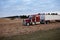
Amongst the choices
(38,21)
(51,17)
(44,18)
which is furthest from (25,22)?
(51,17)

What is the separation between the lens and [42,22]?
105 feet

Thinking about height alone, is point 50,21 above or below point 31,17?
below

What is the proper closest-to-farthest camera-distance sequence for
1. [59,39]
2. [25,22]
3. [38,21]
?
[59,39] < [25,22] < [38,21]

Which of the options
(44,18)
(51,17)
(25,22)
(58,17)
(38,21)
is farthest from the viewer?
(58,17)

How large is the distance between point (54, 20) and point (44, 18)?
18.8ft

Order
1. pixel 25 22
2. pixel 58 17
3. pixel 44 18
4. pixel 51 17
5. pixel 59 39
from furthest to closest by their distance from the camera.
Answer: pixel 58 17 → pixel 51 17 → pixel 44 18 → pixel 25 22 → pixel 59 39

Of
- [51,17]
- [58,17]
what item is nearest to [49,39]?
[51,17]

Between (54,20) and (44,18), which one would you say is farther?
(54,20)

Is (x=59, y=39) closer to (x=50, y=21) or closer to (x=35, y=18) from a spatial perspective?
(x=35, y=18)

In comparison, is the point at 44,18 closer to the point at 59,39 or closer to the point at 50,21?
the point at 50,21

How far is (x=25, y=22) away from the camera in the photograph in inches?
1095

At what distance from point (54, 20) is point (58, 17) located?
2144mm

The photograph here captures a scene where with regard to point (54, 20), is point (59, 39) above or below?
above

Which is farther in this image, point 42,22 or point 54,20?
point 54,20
